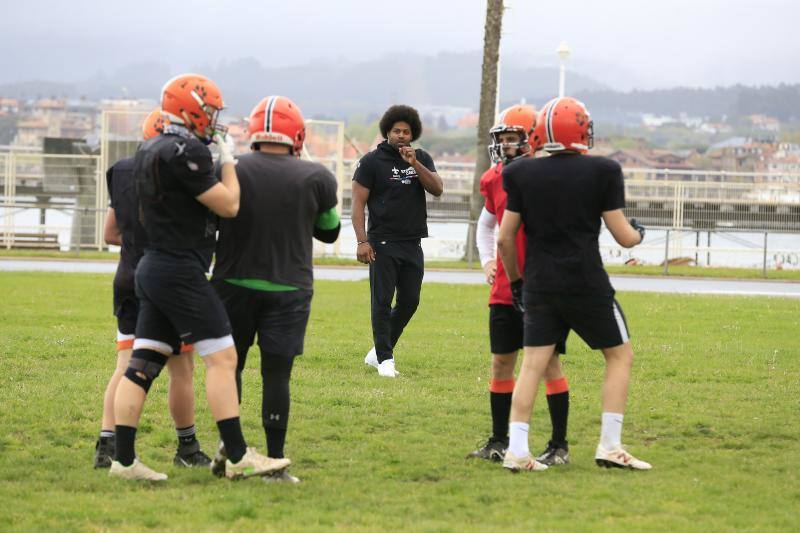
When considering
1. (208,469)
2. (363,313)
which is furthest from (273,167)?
(363,313)

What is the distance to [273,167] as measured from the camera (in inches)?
265

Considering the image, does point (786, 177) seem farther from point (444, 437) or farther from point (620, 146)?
point (620, 146)

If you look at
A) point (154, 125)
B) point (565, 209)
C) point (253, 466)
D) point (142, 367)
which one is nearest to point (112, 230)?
point (154, 125)

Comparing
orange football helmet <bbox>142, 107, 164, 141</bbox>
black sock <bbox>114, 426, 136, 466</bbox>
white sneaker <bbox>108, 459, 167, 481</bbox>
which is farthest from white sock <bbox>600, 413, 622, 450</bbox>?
orange football helmet <bbox>142, 107, 164, 141</bbox>

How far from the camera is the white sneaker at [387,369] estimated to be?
10570mm

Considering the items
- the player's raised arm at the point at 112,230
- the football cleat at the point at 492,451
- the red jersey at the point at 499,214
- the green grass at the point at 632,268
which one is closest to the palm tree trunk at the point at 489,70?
the green grass at the point at 632,268

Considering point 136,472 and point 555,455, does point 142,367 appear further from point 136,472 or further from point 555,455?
point 555,455

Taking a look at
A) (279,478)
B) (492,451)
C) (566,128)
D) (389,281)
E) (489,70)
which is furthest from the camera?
(489,70)

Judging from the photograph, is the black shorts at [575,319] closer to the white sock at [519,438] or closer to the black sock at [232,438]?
the white sock at [519,438]

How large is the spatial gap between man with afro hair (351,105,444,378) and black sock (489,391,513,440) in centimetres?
299

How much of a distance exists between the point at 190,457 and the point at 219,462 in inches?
16.5

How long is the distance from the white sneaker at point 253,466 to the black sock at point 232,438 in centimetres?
3

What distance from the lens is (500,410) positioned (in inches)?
301

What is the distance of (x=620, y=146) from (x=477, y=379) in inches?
4846
